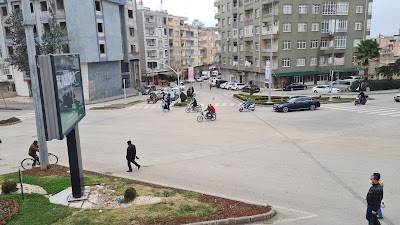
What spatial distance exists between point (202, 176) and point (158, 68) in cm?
6897

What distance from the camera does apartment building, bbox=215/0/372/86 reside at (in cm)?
5350

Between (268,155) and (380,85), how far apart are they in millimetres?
38573

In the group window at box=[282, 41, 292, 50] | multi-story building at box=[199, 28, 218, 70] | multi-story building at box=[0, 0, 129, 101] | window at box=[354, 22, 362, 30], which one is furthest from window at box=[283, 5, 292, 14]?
multi-story building at box=[199, 28, 218, 70]

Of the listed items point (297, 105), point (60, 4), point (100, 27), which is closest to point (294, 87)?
point (297, 105)

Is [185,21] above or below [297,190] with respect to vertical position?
above

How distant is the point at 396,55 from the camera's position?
71750mm

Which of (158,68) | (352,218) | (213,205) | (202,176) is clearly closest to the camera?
(352,218)

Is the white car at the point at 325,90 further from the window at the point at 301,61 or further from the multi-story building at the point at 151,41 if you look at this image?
the multi-story building at the point at 151,41

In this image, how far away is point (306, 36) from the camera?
5488 centimetres

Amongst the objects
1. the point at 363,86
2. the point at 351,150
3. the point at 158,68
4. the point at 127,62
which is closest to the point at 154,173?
the point at 351,150

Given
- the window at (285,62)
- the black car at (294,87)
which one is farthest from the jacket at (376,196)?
the window at (285,62)

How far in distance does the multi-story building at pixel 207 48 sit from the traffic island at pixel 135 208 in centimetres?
9730

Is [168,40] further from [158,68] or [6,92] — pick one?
[6,92]

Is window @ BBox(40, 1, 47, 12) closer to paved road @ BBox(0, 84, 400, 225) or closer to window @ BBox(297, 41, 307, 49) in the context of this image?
paved road @ BBox(0, 84, 400, 225)
